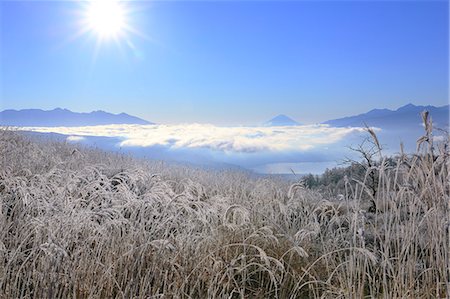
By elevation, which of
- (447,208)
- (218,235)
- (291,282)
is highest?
(447,208)

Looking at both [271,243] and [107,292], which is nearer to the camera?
[107,292]

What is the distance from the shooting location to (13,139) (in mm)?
10695

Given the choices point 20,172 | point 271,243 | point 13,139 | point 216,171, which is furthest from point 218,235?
point 13,139

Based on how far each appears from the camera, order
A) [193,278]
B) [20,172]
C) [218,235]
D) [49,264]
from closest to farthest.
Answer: [49,264] → [193,278] → [218,235] → [20,172]

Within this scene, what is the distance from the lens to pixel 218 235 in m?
3.76

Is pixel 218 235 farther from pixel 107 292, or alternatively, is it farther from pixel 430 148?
pixel 430 148

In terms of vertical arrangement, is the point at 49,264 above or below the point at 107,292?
above

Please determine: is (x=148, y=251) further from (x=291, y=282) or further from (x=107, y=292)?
(x=291, y=282)

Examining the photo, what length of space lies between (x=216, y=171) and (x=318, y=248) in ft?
22.4

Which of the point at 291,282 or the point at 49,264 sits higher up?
the point at 49,264

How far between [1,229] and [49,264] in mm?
1086

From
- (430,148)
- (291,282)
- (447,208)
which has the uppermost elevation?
(430,148)

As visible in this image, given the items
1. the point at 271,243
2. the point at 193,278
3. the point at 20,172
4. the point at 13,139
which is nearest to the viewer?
the point at 193,278

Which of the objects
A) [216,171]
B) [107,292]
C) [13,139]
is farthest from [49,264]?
[13,139]
